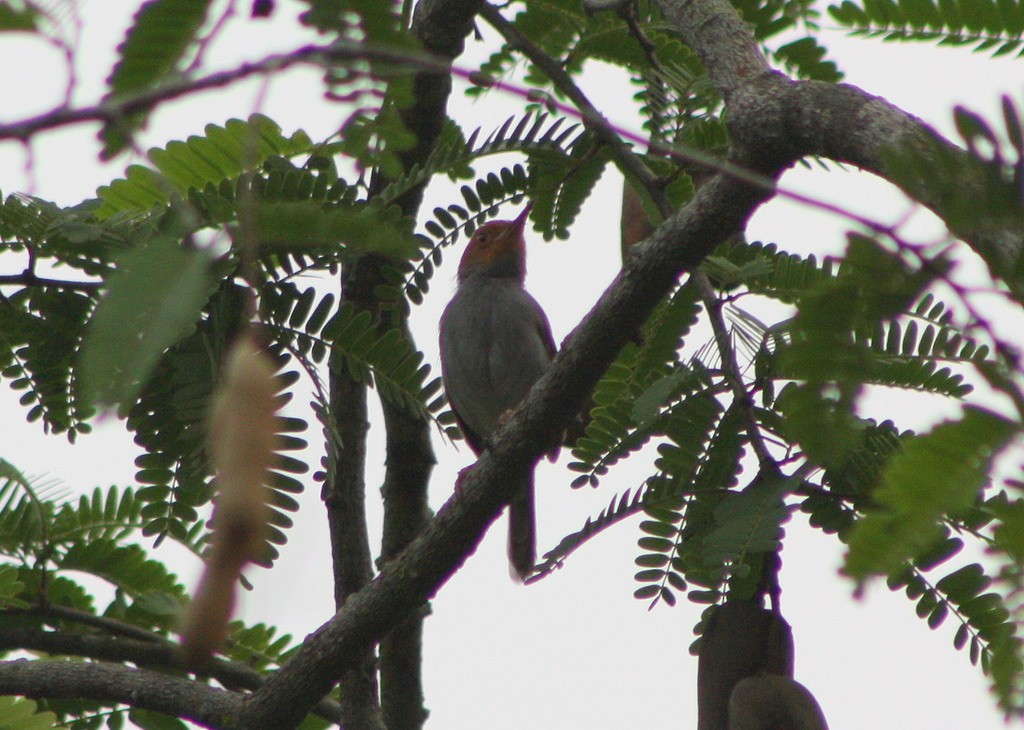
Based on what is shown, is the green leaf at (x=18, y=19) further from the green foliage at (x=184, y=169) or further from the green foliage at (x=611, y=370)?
the green foliage at (x=184, y=169)

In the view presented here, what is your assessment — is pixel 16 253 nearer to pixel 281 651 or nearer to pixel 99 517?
pixel 99 517

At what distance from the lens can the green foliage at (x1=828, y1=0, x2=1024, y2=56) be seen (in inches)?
106

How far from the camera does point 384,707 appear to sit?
4.94 meters

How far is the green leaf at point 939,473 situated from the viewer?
1.30 meters

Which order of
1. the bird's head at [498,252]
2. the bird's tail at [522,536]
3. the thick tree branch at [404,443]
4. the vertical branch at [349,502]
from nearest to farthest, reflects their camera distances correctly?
the thick tree branch at [404,443]
the vertical branch at [349,502]
the bird's tail at [522,536]
the bird's head at [498,252]

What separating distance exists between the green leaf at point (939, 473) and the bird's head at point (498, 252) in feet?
21.2

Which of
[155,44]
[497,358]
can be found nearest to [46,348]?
[155,44]

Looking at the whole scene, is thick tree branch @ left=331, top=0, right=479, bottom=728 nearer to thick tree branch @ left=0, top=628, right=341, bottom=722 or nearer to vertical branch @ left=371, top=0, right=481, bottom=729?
vertical branch @ left=371, top=0, right=481, bottom=729

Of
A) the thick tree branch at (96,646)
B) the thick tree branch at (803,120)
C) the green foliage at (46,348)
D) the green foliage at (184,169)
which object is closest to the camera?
the thick tree branch at (803,120)

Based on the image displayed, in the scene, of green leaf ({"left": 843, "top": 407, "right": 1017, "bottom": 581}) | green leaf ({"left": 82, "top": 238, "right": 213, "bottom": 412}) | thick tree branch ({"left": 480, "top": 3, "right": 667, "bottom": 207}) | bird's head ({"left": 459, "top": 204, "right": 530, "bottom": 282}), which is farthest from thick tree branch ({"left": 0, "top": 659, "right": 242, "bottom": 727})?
bird's head ({"left": 459, "top": 204, "right": 530, "bottom": 282})

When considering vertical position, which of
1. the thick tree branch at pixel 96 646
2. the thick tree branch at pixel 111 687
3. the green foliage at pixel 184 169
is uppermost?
the green foliage at pixel 184 169

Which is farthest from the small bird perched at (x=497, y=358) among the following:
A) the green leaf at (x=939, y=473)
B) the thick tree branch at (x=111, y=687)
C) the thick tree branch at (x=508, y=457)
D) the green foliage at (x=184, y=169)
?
the green leaf at (x=939, y=473)

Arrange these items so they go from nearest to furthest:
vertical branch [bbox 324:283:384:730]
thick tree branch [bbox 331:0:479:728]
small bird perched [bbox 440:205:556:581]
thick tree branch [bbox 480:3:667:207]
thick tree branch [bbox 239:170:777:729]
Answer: thick tree branch [bbox 480:3:667:207] → thick tree branch [bbox 239:170:777:729] → thick tree branch [bbox 331:0:479:728] → vertical branch [bbox 324:283:384:730] → small bird perched [bbox 440:205:556:581]

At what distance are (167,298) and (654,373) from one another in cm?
290
